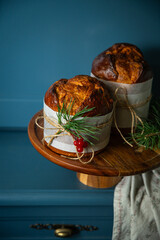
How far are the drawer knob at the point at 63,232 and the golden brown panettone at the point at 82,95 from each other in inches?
17.8

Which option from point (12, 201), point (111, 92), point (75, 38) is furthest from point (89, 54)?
point (12, 201)

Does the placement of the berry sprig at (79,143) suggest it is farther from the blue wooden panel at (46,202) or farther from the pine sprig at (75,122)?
the blue wooden panel at (46,202)

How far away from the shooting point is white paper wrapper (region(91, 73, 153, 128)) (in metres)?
0.78

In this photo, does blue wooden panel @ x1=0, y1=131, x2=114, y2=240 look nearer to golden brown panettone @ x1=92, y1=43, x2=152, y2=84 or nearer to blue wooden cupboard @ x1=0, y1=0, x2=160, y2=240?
blue wooden cupboard @ x1=0, y1=0, x2=160, y2=240

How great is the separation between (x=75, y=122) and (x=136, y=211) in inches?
14.5

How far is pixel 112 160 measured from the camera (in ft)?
2.44

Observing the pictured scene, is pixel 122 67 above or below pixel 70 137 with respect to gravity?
above

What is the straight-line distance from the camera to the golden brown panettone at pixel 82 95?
691mm

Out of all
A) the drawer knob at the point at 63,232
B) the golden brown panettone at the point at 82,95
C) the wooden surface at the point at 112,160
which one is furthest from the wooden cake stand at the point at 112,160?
the drawer knob at the point at 63,232

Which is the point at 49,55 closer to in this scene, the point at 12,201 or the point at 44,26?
the point at 44,26

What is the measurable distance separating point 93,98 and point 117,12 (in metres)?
0.50

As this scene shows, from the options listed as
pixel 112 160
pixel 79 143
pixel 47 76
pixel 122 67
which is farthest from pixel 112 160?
pixel 47 76

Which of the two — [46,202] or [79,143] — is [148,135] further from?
[46,202]

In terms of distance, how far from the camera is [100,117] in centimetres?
70
